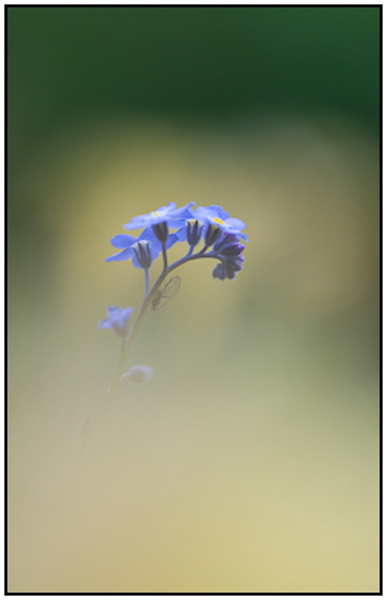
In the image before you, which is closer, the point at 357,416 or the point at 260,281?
the point at 357,416

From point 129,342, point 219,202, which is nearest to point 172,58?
point 219,202

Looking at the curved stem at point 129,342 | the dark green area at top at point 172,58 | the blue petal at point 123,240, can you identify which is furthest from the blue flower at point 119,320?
the dark green area at top at point 172,58

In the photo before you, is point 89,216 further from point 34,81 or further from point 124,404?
point 124,404

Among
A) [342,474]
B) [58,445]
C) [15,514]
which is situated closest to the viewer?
[15,514]

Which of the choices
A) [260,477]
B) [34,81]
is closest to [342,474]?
[260,477]

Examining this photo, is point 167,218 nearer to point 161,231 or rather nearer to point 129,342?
point 161,231

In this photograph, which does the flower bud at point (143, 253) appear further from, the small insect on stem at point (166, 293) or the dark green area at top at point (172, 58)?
the dark green area at top at point (172, 58)
